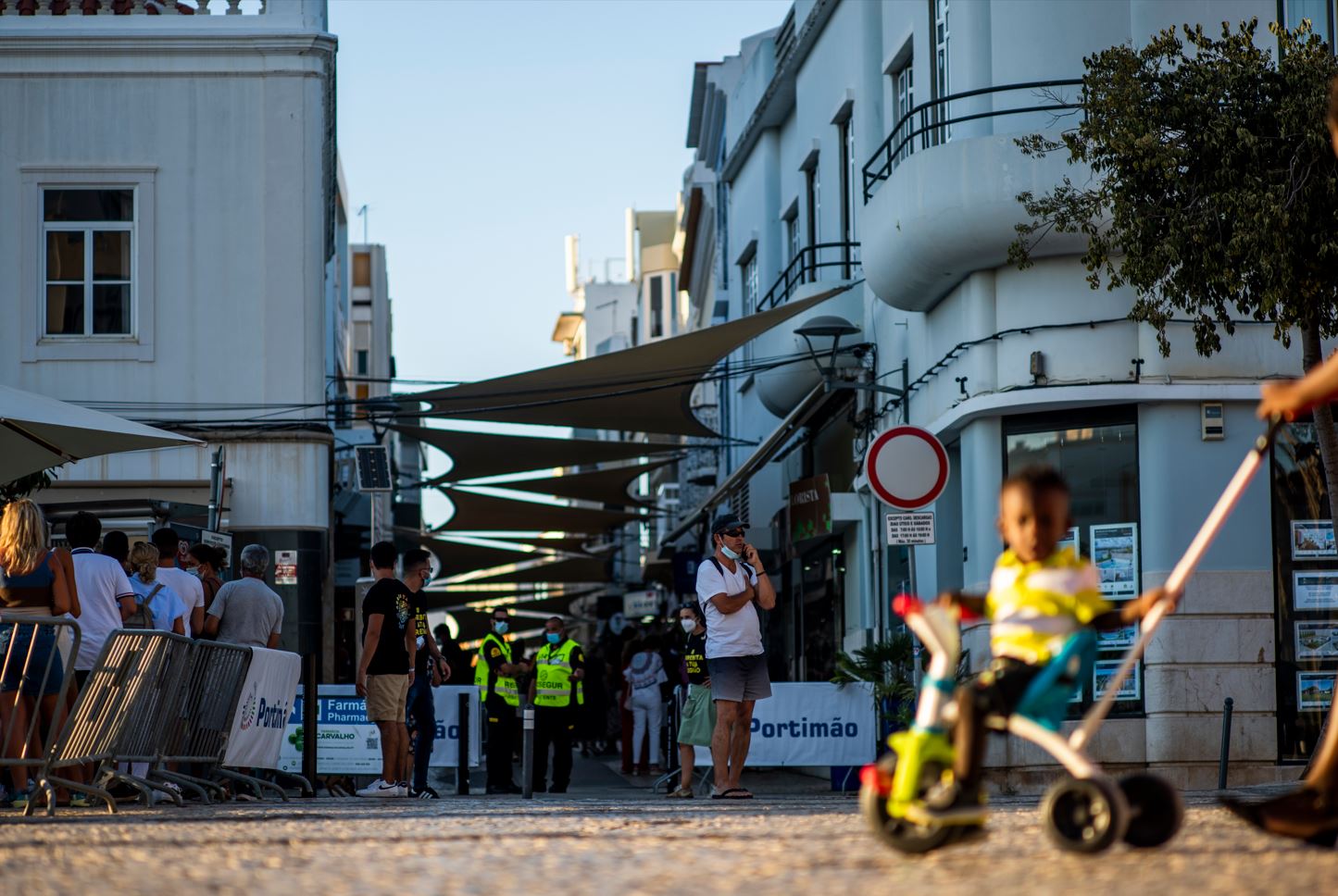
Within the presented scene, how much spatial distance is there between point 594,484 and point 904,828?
27.4 metres

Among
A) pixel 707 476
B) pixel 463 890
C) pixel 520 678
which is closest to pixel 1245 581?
pixel 520 678

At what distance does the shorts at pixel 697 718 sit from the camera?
15.7 meters

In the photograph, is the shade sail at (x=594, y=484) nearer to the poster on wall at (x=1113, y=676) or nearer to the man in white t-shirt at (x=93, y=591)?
the poster on wall at (x=1113, y=676)

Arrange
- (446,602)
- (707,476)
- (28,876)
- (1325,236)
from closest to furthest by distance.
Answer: (28,876) → (1325,236) → (707,476) → (446,602)

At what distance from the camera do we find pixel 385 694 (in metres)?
14.3

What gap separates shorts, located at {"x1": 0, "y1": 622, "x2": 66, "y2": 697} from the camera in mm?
10070

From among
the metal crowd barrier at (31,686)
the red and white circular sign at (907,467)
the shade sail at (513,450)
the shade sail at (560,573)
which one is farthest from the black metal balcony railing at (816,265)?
the shade sail at (560,573)

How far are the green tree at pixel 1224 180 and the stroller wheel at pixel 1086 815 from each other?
7.79m

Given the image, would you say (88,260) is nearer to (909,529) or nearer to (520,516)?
(520,516)

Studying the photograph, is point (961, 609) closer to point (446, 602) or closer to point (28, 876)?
point (28, 876)

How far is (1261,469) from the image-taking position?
1612 centimetres

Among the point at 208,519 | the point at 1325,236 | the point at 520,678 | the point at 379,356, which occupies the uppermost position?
the point at 379,356

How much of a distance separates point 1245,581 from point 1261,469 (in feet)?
3.41

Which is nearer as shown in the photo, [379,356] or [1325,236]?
[1325,236]
